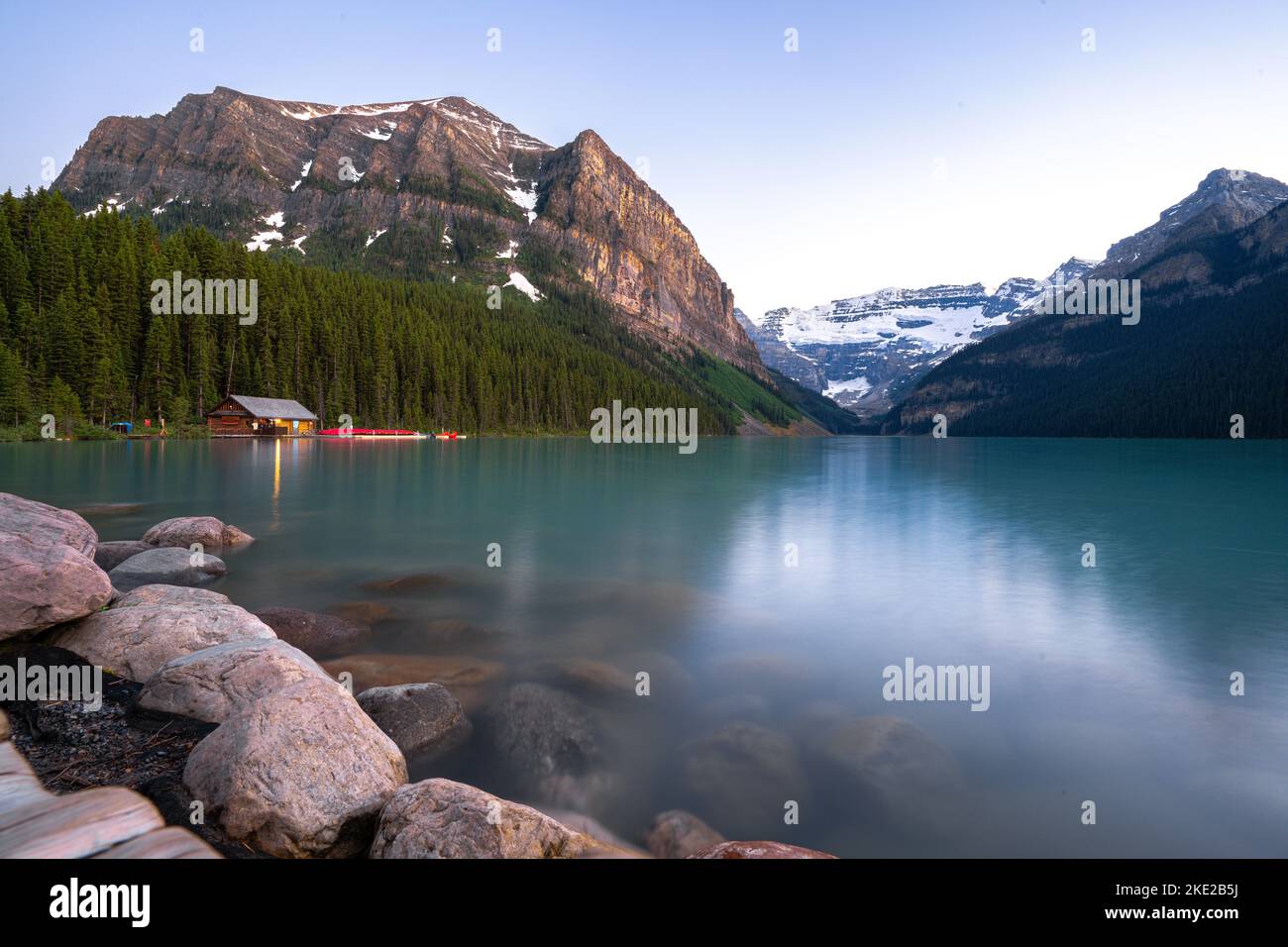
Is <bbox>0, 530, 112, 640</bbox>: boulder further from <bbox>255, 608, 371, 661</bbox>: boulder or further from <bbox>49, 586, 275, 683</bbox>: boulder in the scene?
<bbox>255, 608, 371, 661</bbox>: boulder

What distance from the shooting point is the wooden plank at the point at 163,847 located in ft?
16.2

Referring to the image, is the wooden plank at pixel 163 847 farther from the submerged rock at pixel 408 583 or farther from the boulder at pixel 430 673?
the submerged rock at pixel 408 583

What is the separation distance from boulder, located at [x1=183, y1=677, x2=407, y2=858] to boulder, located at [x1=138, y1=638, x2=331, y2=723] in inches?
38.0

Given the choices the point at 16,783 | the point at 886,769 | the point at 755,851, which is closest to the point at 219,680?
the point at 16,783

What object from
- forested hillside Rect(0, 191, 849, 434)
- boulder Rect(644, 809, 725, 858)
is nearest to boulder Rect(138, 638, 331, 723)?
boulder Rect(644, 809, 725, 858)

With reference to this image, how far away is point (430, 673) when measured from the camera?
11711mm

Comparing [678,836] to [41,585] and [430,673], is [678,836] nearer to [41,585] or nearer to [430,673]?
[430,673]

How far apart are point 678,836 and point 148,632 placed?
30.0 ft

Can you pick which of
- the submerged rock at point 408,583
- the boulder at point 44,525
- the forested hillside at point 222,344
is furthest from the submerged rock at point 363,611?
the forested hillside at point 222,344

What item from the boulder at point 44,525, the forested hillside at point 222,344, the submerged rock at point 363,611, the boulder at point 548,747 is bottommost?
the boulder at point 548,747

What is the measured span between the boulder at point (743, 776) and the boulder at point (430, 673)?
3.90m

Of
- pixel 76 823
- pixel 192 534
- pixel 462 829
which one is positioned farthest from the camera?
pixel 192 534
